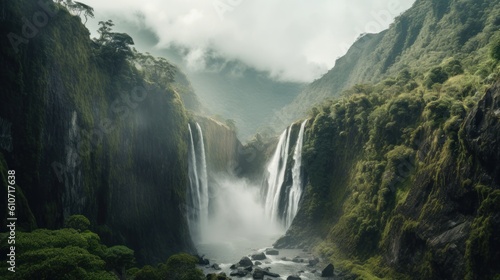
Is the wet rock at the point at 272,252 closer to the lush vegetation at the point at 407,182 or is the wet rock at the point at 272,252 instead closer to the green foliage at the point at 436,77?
the lush vegetation at the point at 407,182

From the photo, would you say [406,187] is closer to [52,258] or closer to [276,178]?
[52,258]

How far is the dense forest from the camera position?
32.6 metres

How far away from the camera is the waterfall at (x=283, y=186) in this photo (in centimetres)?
7794

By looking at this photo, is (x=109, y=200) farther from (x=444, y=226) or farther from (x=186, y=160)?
(x=444, y=226)

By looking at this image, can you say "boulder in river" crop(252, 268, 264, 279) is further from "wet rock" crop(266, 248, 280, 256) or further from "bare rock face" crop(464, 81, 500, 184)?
"bare rock face" crop(464, 81, 500, 184)

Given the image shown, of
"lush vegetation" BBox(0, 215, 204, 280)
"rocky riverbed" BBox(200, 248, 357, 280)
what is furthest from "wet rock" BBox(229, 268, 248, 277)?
"lush vegetation" BBox(0, 215, 204, 280)

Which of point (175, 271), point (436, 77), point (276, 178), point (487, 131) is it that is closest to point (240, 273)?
point (175, 271)

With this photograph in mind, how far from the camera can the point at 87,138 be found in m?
43.8

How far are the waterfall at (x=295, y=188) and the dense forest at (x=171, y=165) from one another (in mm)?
1647

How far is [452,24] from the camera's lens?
106812 mm

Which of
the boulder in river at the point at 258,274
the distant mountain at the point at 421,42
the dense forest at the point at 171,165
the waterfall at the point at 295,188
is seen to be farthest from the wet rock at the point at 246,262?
the distant mountain at the point at 421,42

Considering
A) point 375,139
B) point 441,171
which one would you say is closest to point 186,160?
point 375,139

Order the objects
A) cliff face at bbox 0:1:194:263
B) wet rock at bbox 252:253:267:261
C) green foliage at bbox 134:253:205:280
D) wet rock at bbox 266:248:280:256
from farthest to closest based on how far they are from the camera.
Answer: wet rock at bbox 266:248:280:256 → wet rock at bbox 252:253:267:261 → cliff face at bbox 0:1:194:263 → green foliage at bbox 134:253:205:280

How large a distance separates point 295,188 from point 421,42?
72163 millimetres
